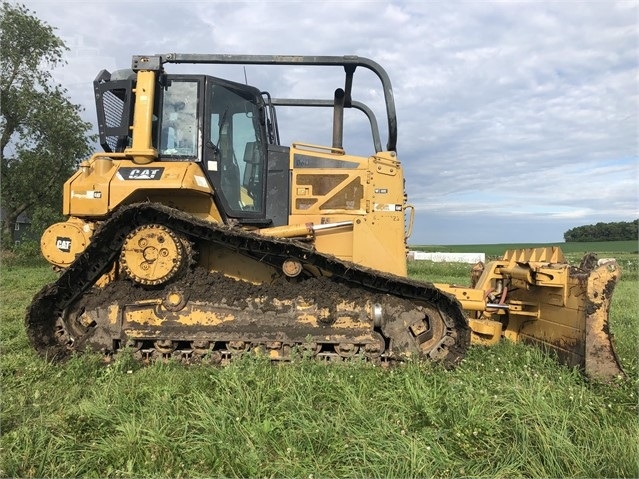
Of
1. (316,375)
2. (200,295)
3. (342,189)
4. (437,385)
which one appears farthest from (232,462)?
(342,189)

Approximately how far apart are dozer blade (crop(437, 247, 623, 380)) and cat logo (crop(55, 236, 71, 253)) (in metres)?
4.26

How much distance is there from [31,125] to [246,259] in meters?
23.2

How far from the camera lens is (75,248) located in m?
5.07

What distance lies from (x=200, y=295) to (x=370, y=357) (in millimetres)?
1876

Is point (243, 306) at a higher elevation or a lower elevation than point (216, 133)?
lower

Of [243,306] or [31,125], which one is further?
[31,125]

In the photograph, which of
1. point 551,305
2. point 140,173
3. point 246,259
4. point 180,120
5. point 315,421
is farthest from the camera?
point 180,120

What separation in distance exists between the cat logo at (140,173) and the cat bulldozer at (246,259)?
2cm

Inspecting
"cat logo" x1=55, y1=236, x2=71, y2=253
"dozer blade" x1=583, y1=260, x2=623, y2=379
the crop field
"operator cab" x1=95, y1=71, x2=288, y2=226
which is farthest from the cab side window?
"dozer blade" x1=583, y1=260, x2=623, y2=379

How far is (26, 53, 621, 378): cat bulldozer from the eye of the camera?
185 inches

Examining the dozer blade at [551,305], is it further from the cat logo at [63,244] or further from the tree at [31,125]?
the tree at [31,125]

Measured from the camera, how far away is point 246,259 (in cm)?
519

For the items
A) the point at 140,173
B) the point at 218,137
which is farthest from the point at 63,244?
the point at 218,137

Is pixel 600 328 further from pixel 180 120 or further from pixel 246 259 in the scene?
pixel 180 120
